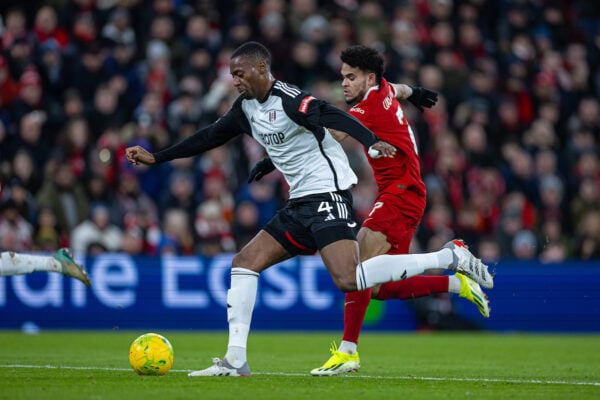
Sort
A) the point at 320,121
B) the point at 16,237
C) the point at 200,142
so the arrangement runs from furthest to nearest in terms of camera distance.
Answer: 1. the point at 16,237
2. the point at 200,142
3. the point at 320,121

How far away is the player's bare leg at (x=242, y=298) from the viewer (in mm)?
8812

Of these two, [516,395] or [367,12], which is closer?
[516,395]

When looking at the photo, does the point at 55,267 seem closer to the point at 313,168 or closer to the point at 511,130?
the point at 313,168

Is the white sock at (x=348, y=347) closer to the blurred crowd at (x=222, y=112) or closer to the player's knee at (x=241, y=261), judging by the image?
the player's knee at (x=241, y=261)

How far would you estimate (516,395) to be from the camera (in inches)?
304

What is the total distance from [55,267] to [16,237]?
545 cm

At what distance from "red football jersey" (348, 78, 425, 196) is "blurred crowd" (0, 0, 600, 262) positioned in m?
7.02

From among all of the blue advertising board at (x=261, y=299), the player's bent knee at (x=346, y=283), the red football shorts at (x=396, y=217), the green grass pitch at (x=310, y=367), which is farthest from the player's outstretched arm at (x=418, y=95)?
the blue advertising board at (x=261, y=299)

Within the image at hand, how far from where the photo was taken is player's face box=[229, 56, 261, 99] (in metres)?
8.77

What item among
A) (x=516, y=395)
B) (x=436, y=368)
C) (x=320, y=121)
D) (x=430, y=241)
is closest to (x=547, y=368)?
(x=436, y=368)

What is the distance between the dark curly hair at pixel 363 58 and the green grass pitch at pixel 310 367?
2810 millimetres

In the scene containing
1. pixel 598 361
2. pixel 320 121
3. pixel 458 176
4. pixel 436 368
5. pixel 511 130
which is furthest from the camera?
pixel 511 130

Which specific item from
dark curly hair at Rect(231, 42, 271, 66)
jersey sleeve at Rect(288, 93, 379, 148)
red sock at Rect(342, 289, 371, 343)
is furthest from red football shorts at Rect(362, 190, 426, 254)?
dark curly hair at Rect(231, 42, 271, 66)

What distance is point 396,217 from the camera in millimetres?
9891
